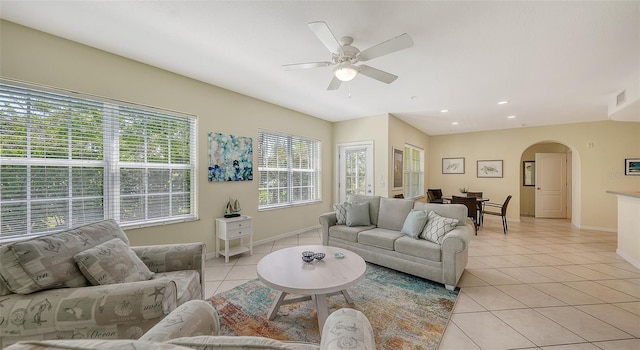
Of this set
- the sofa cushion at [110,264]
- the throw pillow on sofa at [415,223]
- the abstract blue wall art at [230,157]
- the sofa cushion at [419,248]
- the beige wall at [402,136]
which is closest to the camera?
the sofa cushion at [110,264]

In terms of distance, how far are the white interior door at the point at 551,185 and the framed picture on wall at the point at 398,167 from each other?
4.75 metres

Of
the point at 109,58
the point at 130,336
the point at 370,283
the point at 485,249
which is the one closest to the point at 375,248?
the point at 370,283

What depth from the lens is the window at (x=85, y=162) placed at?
2123 mm

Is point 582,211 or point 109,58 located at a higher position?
point 109,58

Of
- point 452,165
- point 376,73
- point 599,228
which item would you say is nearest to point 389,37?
point 376,73

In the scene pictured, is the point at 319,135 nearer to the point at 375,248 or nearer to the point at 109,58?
the point at 375,248

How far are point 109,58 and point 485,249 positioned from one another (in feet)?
19.6

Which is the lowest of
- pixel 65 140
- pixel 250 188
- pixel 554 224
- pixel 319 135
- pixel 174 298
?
pixel 554 224

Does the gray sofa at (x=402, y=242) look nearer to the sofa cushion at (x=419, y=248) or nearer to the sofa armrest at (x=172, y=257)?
the sofa cushion at (x=419, y=248)

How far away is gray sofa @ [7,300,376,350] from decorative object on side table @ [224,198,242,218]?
2551 millimetres

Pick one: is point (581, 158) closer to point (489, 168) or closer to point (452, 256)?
point (489, 168)

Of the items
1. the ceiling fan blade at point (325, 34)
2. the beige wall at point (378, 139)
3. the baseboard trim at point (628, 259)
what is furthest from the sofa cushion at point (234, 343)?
the baseboard trim at point (628, 259)

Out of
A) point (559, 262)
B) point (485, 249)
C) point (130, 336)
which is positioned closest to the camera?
point (130, 336)

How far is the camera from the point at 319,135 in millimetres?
5461
